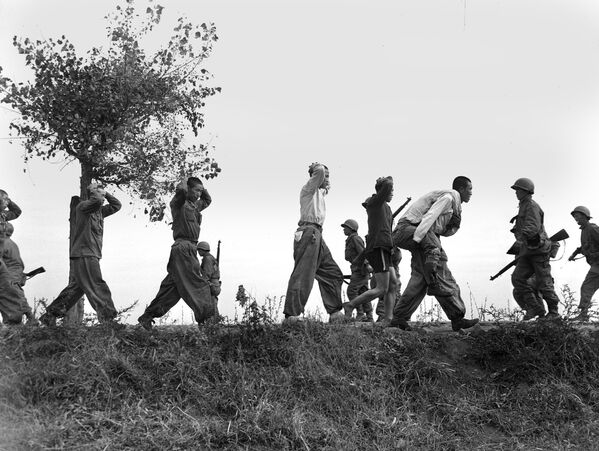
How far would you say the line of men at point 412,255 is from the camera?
1109 centimetres

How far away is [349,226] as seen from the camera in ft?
51.5

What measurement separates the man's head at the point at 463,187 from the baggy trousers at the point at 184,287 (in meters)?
3.55

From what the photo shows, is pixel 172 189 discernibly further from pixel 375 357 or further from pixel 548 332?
pixel 548 332

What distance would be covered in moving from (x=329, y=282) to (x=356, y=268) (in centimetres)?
339

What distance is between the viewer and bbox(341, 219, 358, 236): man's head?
15.7 meters

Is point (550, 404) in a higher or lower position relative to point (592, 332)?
lower

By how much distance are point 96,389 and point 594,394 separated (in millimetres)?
5585

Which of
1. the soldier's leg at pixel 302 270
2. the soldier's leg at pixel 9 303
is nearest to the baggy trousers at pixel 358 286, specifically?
the soldier's leg at pixel 302 270

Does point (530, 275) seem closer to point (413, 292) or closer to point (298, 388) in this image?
point (413, 292)

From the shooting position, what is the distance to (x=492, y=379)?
10.4 metres

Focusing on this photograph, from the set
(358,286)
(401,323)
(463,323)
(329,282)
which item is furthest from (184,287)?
(358,286)

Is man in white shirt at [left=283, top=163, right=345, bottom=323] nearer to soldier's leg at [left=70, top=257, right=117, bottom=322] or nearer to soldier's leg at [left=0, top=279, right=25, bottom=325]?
soldier's leg at [left=70, top=257, right=117, bottom=322]

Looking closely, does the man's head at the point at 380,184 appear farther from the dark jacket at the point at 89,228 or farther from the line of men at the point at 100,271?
the dark jacket at the point at 89,228

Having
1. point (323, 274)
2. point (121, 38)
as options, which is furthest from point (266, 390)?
point (121, 38)
